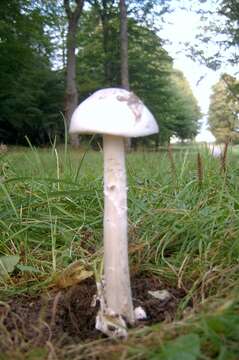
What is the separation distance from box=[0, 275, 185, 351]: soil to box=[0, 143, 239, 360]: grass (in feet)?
0.16

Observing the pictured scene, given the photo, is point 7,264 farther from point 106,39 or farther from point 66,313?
point 106,39

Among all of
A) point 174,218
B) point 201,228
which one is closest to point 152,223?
point 174,218

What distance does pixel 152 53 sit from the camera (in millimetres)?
19562

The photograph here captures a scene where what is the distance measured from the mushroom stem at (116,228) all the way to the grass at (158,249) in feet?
0.41

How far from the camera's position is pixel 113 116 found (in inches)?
36.7

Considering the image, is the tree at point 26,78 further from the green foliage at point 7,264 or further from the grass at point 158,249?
the green foliage at point 7,264

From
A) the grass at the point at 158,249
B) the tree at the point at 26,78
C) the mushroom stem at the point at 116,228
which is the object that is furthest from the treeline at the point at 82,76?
the mushroom stem at the point at 116,228

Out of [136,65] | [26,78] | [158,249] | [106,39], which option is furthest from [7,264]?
[106,39]

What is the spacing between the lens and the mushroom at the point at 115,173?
3.07ft

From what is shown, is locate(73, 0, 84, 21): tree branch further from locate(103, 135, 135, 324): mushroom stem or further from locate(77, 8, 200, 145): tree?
locate(103, 135, 135, 324): mushroom stem

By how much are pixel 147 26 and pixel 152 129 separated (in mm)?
18451

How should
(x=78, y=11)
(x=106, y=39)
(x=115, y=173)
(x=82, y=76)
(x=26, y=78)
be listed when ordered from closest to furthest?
(x=115, y=173) < (x=78, y=11) < (x=26, y=78) < (x=82, y=76) < (x=106, y=39)

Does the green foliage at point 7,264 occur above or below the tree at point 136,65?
below

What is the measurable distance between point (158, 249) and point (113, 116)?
699mm
